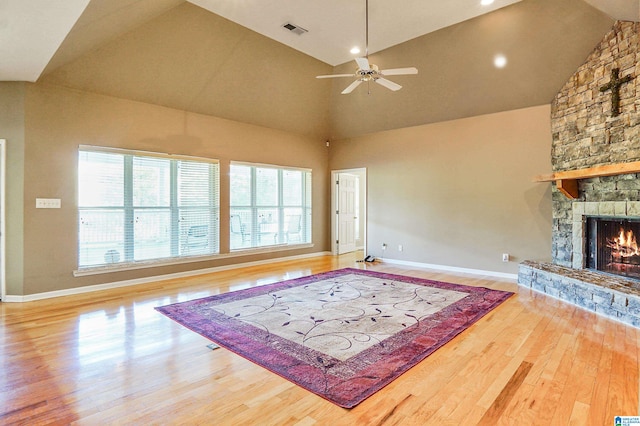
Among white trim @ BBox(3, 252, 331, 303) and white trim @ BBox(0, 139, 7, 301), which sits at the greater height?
white trim @ BBox(0, 139, 7, 301)

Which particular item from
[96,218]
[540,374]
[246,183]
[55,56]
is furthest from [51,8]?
[540,374]

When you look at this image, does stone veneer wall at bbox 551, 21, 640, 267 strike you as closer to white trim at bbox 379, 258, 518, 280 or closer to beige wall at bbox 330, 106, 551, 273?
beige wall at bbox 330, 106, 551, 273

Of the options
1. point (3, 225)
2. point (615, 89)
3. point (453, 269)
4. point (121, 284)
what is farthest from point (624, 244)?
point (3, 225)

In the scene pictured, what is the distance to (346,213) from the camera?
888 cm

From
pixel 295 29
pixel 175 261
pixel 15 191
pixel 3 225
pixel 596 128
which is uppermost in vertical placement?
pixel 295 29

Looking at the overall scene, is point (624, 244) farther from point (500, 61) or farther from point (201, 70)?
point (201, 70)

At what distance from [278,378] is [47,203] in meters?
4.30

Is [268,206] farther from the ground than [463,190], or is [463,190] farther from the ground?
[463,190]

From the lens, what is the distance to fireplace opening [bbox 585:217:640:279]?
4.16 m

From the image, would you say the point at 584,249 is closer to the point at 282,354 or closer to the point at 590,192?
the point at 590,192

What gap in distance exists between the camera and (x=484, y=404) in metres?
2.09

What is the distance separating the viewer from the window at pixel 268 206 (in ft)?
22.4

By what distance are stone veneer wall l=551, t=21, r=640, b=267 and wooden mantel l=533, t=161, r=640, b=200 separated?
139mm

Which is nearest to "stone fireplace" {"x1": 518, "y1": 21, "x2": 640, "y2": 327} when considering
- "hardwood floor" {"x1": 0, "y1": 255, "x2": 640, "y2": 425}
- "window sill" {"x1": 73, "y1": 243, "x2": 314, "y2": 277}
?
"hardwood floor" {"x1": 0, "y1": 255, "x2": 640, "y2": 425}
